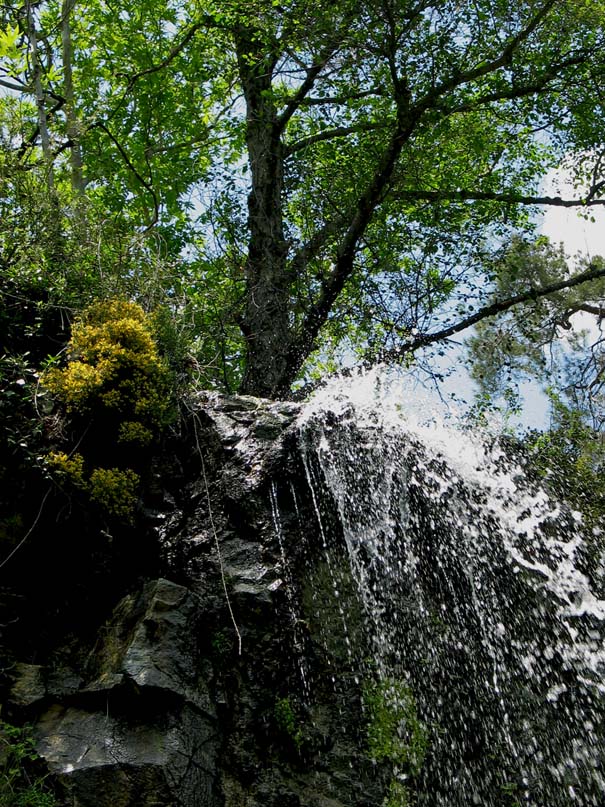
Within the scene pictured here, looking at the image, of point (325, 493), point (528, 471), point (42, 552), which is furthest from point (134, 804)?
point (528, 471)

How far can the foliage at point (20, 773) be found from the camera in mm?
3156

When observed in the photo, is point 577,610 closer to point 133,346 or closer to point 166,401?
point 166,401

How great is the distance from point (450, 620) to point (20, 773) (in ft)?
9.00

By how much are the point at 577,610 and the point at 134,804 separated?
3449 mm

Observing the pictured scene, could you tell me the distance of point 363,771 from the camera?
12.9 feet

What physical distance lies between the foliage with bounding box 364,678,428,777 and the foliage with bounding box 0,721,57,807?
178 centimetres

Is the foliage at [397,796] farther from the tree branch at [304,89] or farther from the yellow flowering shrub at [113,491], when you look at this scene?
the tree branch at [304,89]

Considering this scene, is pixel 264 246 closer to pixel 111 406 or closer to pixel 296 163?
pixel 296 163

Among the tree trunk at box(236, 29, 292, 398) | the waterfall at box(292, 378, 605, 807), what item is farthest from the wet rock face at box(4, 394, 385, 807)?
the tree trunk at box(236, 29, 292, 398)

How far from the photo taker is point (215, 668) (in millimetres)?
3934

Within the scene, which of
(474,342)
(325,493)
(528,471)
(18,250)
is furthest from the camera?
(474,342)

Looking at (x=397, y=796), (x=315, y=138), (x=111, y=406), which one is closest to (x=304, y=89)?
(x=315, y=138)

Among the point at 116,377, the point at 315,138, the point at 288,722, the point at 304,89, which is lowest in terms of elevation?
the point at 288,722

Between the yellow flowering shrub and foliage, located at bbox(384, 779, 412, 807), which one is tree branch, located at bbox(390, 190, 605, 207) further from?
foliage, located at bbox(384, 779, 412, 807)
